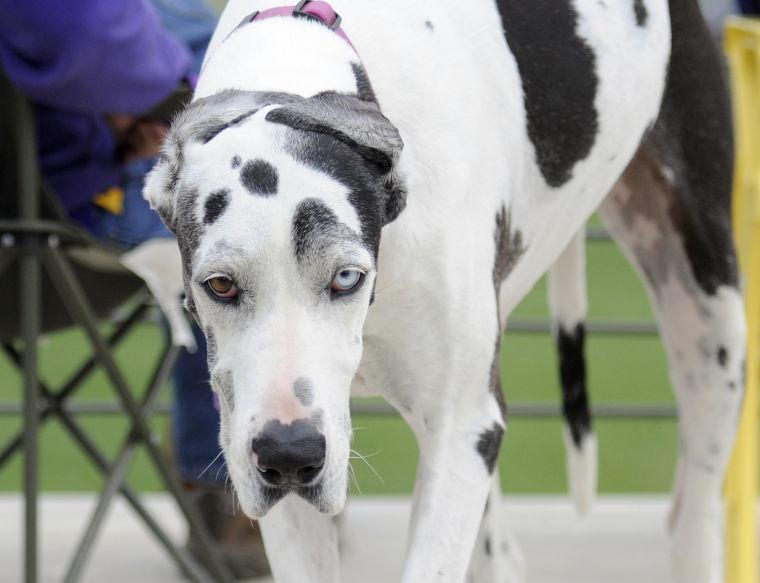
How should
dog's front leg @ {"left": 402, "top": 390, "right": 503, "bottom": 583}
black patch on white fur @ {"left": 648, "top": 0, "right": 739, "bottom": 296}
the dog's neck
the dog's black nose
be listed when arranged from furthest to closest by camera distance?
black patch on white fur @ {"left": 648, "top": 0, "right": 739, "bottom": 296} < dog's front leg @ {"left": 402, "top": 390, "right": 503, "bottom": 583} < the dog's neck < the dog's black nose

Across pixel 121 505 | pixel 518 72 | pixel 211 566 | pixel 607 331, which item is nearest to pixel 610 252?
pixel 607 331

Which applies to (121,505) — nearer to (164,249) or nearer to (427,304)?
(164,249)

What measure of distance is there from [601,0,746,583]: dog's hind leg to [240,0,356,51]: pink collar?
970mm

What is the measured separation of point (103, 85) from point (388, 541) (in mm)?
1774

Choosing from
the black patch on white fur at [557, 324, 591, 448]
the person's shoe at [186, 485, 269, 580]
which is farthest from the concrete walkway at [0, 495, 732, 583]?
the black patch on white fur at [557, 324, 591, 448]

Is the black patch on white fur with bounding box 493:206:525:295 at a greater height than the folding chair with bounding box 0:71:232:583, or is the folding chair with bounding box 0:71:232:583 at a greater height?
the black patch on white fur with bounding box 493:206:525:295

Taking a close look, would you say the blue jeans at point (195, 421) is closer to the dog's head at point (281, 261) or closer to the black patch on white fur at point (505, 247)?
the black patch on white fur at point (505, 247)

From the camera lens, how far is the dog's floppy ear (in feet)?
6.02

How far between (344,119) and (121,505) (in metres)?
2.91

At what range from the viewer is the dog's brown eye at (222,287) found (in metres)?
1.77

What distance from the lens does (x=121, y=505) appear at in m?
4.55

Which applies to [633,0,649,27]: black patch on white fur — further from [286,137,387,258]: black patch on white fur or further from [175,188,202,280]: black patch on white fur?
[175,188,202,280]: black patch on white fur

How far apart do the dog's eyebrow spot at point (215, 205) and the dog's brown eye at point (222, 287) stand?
7cm

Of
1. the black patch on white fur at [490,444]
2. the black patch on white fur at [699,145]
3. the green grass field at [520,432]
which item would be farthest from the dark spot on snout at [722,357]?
the green grass field at [520,432]
